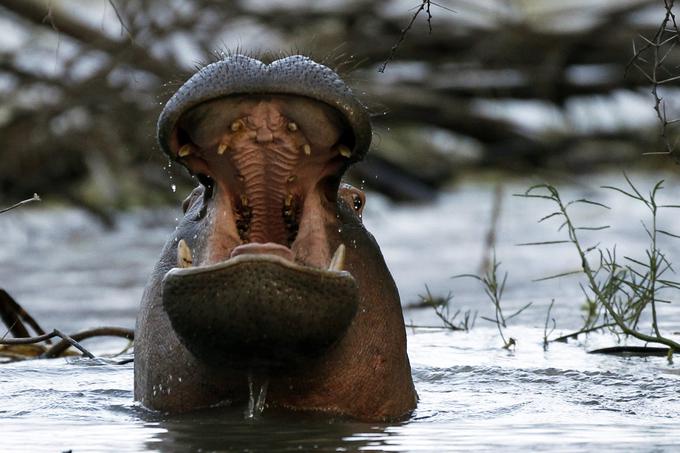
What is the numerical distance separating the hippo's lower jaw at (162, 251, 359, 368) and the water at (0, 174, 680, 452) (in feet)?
0.74

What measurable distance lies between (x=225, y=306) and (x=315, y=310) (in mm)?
197

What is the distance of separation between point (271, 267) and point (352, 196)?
771mm

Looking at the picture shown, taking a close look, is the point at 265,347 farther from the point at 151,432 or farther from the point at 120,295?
the point at 120,295

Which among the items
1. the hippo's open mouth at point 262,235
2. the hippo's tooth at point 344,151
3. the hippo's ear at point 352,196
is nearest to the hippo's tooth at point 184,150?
the hippo's open mouth at point 262,235

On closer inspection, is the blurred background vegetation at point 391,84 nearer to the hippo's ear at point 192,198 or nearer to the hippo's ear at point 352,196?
the hippo's ear at point 192,198

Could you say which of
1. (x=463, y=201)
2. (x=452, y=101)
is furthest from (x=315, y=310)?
(x=463, y=201)

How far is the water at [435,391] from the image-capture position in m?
3.23

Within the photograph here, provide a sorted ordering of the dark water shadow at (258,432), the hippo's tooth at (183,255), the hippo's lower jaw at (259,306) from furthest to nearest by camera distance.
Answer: the hippo's tooth at (183,255)
the dark water shadow at (258,432)
the hippo's lower jaw at (259,306)

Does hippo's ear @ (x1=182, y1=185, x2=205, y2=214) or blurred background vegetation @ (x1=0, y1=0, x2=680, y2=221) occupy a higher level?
blurred background vegetation @ (x1=0, y1=0, x2=680, y2=221)

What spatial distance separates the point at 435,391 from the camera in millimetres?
4242

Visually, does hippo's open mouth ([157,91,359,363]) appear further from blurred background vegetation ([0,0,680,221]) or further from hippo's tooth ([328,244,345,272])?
blurred background vegetation ([0,0,680,221])

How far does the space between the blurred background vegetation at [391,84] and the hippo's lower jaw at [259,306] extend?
575 cm

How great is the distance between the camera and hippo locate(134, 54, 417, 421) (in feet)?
9.98

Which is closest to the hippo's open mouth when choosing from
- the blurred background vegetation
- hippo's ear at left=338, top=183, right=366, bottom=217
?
hippo's ear at left=338, top=183, right=366, bottom=217
